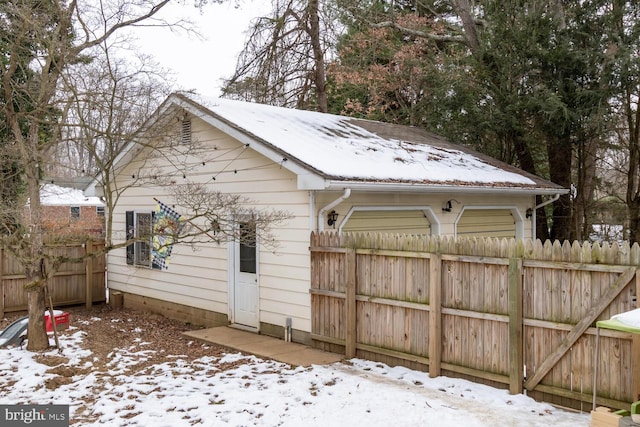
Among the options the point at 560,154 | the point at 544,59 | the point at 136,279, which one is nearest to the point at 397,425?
the point at 136,279

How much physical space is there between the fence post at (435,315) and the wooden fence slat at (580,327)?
3.61 feet

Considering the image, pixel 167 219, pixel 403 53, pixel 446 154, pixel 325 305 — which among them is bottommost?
pixel 325 305

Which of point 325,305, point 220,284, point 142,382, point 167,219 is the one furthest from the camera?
point 167,219

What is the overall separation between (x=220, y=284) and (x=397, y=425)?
546cm

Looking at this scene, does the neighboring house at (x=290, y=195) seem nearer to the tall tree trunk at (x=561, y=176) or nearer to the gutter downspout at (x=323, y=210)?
the gutter downspout at (x=323, y=210)

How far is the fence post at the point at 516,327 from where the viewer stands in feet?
19.5

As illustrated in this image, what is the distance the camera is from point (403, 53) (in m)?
17.7

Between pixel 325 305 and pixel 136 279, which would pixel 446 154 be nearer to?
pixel 325 305

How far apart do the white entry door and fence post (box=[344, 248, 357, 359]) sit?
197cm

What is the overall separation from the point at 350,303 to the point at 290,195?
6.45 ft

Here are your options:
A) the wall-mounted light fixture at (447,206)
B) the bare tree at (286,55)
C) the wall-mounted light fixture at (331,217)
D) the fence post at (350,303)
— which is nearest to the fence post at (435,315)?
the fence post at (350,303)

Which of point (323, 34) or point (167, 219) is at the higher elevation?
point (323, 34)

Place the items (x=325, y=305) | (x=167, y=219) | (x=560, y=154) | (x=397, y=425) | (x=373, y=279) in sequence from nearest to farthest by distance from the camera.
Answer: (x=397, y=425) → (x=373, y=279) → (x=325, y=305) → (x=167, y=219) → (x=560, y=154)

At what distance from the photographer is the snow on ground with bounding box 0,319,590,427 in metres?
5.34
